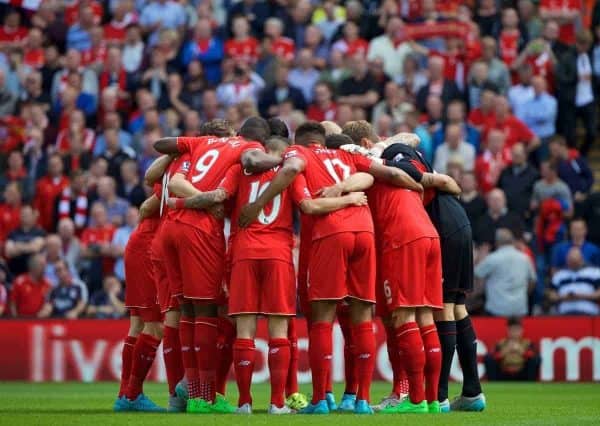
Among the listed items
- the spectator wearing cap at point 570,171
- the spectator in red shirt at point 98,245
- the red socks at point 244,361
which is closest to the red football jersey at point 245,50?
the spectator in red shirt at point 98,245

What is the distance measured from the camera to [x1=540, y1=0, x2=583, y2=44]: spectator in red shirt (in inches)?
957

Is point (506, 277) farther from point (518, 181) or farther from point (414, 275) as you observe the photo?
point (414, 275)

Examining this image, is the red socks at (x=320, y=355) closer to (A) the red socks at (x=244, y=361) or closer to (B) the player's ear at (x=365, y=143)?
(A) the red socks at (x=244, y=361)

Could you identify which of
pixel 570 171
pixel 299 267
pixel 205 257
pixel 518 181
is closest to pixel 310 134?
pixel 299 267

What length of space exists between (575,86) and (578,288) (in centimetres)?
421

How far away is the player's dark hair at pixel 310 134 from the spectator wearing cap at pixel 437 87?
1018 centimetres

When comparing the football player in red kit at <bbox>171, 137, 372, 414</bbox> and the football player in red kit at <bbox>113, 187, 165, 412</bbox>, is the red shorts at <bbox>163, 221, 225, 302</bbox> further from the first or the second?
the football player in red kit at <bbox>113, 187, 165, 412</bbox>

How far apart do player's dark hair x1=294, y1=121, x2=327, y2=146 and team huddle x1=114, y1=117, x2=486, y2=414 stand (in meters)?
0.01

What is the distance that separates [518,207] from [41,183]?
769 cm

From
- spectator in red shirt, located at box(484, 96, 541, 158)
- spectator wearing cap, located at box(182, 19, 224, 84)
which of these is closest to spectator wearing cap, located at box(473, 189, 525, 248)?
spectator in red shirt, located at box(484, 96, 541, 158)

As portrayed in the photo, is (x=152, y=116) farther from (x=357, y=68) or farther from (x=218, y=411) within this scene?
(x=218, y=411)

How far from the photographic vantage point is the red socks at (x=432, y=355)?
42.7 feet

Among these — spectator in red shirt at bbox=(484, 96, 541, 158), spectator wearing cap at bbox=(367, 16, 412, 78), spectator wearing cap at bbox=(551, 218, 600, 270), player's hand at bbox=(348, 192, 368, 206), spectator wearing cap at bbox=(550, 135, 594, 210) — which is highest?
spectator wearing cap at bbox=(367, 16, 412, 78)

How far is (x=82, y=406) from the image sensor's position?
14422 mm
